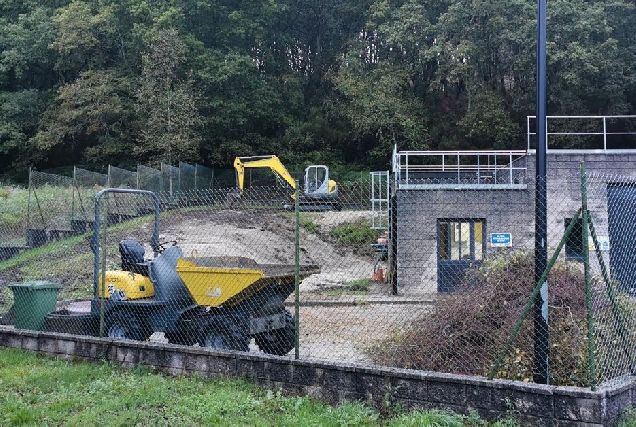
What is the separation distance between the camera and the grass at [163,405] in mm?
6121

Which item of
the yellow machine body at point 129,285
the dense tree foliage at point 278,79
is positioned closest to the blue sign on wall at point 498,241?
the yellow machine body at point 129,285

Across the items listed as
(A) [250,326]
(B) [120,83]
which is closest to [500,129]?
(B) [120,83]

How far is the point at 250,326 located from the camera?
27.7 ft

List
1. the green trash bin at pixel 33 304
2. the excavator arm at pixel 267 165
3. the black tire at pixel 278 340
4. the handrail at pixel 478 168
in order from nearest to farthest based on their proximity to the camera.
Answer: the black tire at pixel 278 340
the green trash bin at pixel 33 304
the handrail at pixel 478 168
the excavator arm at pixel 267 165

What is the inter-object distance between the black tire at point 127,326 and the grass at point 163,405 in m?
1.32

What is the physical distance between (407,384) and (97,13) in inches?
1637

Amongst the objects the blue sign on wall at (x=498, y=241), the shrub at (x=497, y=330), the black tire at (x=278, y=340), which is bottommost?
the black tire at (x=278, y=340)

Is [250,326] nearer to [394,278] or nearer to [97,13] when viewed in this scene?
[394,278]

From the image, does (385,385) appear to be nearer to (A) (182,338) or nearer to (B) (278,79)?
(A) (182,338)

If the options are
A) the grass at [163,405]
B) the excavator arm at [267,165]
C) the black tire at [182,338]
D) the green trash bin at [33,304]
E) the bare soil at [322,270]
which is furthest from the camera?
the excavator arm at [267,165]

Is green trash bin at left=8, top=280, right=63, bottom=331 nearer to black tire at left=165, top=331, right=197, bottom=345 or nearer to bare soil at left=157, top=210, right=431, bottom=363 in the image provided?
black tire at left=165, top=331, right=197, bottom=345

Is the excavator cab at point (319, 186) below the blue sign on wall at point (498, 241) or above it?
above

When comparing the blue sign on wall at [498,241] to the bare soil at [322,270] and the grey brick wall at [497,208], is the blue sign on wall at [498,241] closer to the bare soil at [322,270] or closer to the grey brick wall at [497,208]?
the grey brick wall at [497,208]

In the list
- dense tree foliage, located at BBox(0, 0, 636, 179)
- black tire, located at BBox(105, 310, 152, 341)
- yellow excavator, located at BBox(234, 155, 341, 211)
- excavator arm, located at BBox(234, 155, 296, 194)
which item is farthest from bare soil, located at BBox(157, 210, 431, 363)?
dense tree foliage, located at BBox(0, 0, 636, 179)
